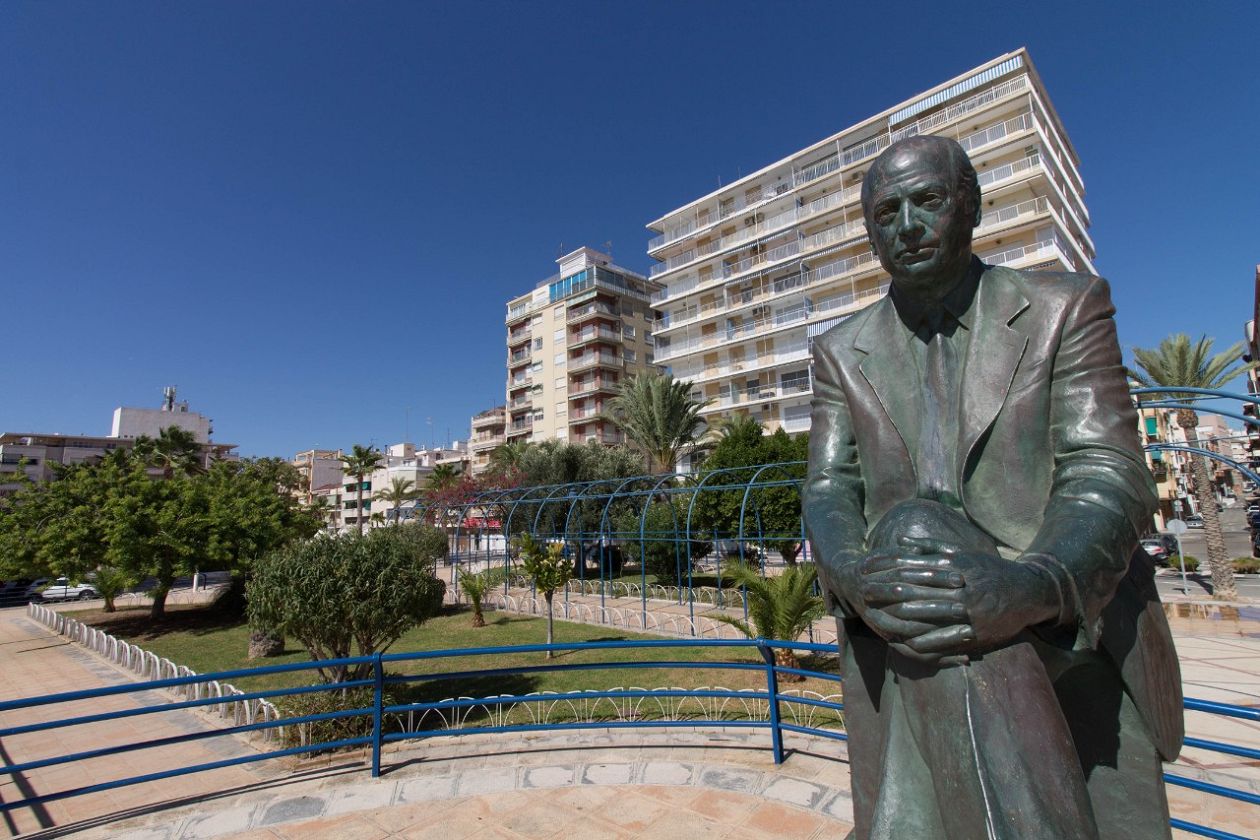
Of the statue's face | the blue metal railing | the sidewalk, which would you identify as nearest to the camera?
the statue's face

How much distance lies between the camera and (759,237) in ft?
140

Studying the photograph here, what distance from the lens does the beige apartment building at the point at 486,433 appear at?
64175mm

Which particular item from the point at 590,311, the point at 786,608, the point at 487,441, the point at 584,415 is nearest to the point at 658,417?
the point at 584,415

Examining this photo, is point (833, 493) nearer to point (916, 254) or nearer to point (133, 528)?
point (916, 254)

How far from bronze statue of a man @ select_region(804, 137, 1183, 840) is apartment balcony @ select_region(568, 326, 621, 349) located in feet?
170

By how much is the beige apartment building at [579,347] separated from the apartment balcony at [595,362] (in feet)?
0.28

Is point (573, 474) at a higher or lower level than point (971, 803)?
higher

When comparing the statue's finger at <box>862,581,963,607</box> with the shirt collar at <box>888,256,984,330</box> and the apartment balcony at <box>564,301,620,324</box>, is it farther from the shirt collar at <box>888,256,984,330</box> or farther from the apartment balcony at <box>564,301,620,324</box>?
the apartment balcony at <box>564,301,620,324</box>

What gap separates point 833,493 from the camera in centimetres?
205

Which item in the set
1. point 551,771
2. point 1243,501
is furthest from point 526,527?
point 1243,501

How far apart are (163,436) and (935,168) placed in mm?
50033

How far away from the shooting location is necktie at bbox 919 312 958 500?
188cm

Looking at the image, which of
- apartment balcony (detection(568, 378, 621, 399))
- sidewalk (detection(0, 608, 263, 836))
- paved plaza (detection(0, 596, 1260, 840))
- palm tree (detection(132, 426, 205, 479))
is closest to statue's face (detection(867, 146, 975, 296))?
paved plaza (detection(0, 596, 1260, 840))

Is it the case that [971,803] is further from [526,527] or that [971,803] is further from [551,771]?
[526,527]
